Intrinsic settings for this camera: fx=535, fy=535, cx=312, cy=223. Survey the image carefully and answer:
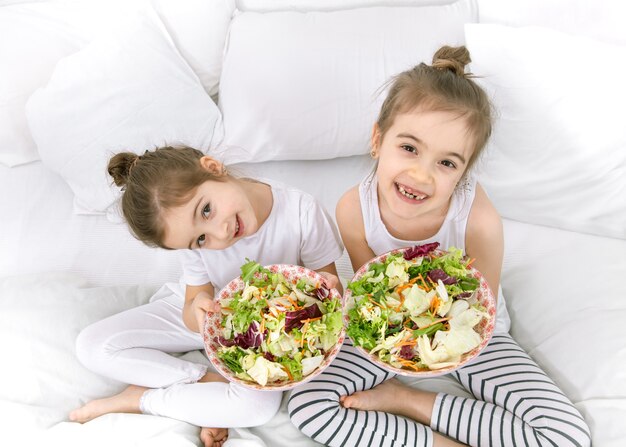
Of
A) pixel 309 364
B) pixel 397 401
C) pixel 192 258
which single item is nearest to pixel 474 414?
pixel 397 401

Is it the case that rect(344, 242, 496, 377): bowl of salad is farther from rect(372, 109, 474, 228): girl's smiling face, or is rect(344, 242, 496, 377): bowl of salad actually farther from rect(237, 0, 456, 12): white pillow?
rect(237, 0, 456, 12): white pillow

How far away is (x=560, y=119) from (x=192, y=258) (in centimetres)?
100

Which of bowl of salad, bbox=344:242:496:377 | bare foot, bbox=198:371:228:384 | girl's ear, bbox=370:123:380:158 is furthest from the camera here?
bare foot, bbox=198:371:228:384

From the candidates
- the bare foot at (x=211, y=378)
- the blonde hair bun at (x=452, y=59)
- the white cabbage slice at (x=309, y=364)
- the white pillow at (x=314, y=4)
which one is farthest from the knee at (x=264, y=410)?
the white pillow at (x=314, y=4)

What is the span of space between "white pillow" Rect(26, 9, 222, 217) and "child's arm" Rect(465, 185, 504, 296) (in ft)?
2.65

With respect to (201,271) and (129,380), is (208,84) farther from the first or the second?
(129,380)

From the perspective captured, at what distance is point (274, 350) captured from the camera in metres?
1.01

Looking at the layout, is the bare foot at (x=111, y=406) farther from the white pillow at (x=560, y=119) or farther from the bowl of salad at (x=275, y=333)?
the white pillow at (x=560, y=119)

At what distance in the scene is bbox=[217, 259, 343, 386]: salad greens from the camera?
101cm

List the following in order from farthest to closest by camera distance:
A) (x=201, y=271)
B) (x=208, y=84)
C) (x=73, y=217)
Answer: (x=208, y=84) → (x=73, y=217) → (x=201, y=271)

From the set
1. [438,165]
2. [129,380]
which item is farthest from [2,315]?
[438,165]

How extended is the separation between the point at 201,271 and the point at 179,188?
302mm

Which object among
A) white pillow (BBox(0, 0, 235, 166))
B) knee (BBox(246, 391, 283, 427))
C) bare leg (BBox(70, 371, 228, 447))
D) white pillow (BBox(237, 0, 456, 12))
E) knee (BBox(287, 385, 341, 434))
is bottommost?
bare leg (BBox(70, 371, 228, 447))

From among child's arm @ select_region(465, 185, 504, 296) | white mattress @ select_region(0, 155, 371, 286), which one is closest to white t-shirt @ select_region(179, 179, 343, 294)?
white mattress @ select_region(0, 155, 371, 286)
